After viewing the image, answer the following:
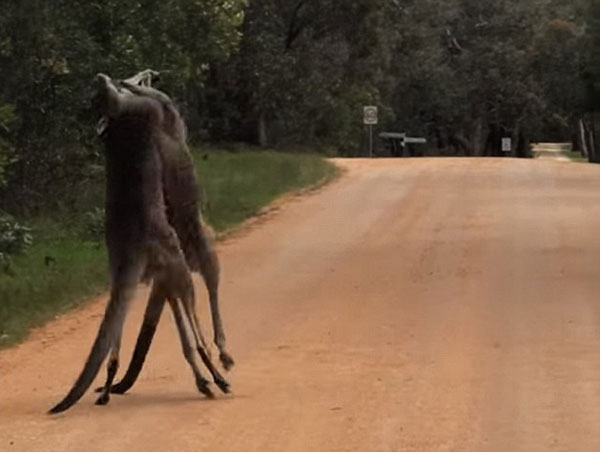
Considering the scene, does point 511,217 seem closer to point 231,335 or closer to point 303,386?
point 231,335

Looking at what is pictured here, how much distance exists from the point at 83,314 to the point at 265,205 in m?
11.0

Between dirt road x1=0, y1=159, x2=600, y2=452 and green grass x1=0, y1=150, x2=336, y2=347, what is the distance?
42 cm

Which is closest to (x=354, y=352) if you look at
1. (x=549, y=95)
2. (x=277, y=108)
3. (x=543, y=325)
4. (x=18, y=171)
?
(x=543, y=325)

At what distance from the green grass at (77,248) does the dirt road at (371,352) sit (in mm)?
422

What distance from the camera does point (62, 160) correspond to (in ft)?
71.6

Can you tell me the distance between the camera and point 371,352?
11.5m

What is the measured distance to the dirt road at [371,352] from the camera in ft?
27.8

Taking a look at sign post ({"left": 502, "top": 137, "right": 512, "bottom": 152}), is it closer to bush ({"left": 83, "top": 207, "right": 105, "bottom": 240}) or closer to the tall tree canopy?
the tall tree canopy

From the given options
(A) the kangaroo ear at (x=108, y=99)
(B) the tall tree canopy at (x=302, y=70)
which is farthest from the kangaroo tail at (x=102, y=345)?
(B) the tall tree canopy at (x=302, y=70)

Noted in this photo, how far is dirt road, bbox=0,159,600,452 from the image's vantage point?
8469 mm

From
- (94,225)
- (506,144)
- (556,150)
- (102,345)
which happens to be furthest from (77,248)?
(556,150)

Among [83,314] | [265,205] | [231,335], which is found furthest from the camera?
[265,205]

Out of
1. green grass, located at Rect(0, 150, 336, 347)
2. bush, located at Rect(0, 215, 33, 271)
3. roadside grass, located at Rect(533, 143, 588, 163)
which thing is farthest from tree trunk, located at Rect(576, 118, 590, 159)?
bush, located at Rect(0, 215, 33, 271)

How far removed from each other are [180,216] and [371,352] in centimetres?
270
